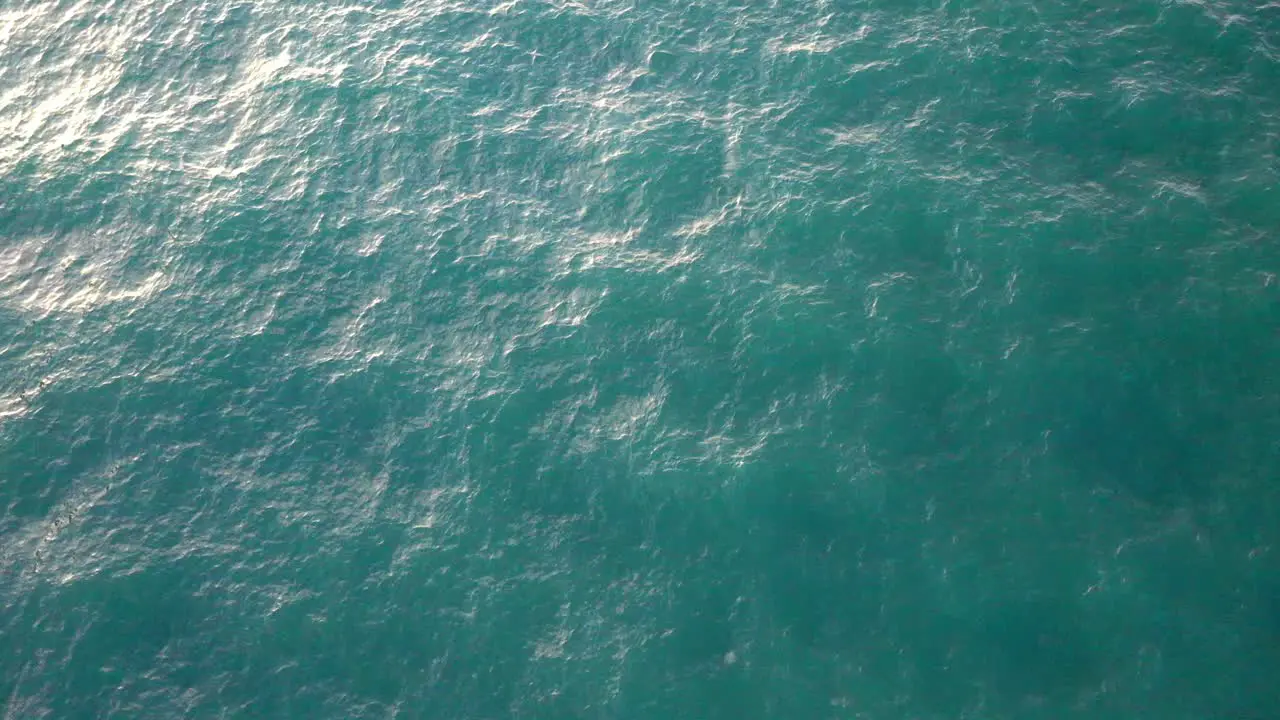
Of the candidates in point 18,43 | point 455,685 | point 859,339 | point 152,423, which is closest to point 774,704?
point 455,685

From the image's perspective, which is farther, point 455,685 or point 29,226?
point 29,226

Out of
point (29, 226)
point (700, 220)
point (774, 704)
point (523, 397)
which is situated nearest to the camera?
point (774, 704)

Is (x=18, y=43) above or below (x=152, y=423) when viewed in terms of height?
above

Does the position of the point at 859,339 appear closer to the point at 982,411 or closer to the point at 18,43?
the point at 982,411

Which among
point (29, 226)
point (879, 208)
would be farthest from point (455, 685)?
point (29, 226)

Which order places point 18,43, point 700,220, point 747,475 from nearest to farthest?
point 747,475
point 700,220
point 18,43

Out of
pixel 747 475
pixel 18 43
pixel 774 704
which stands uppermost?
pixel 18 43

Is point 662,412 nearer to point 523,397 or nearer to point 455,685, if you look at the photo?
point 523,397
